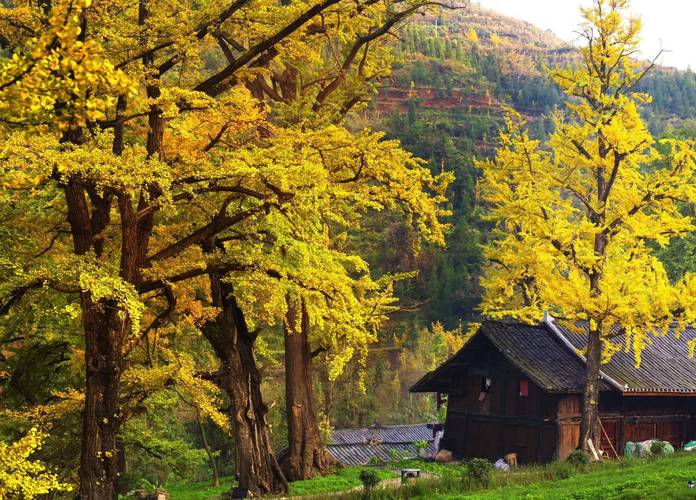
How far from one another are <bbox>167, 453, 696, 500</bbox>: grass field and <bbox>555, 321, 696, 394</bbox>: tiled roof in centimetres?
630

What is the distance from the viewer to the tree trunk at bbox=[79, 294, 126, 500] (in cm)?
1350

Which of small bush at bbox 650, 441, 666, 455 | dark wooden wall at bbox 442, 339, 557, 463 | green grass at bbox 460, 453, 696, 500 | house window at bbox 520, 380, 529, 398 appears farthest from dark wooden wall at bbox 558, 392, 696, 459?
green grass at bbox 460, 453, 696, 500

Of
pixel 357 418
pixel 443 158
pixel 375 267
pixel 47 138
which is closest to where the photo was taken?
pixel 47 138

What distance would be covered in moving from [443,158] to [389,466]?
4261cm

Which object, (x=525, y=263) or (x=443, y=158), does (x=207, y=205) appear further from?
(x=443, y=158)

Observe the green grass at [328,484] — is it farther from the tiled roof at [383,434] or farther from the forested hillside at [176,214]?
the tiled roof at [383,434]

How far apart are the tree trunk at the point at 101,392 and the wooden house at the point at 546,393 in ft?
49.0

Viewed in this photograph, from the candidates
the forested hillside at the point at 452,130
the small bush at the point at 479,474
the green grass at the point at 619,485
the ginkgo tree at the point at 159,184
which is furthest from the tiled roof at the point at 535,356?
the ginkgo tree at the point at 159,184

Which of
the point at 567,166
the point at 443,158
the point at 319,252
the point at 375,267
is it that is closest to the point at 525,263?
the point at 567,166

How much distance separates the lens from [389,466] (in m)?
29.4

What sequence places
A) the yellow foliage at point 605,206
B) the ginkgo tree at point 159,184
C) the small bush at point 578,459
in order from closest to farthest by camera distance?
the ginkgo tree at point 159,184 → the small bush at point 578,459 → the yellow foliage at point 605,206

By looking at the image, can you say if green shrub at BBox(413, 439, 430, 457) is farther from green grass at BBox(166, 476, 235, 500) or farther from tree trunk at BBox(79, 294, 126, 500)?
tree trunk at BBox(79, 294, 126, 500)

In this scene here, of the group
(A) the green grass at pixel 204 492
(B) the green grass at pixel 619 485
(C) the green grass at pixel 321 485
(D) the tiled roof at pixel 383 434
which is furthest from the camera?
(D) the tiled roof at pixel 383 434

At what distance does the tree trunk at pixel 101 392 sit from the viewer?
531 inches
